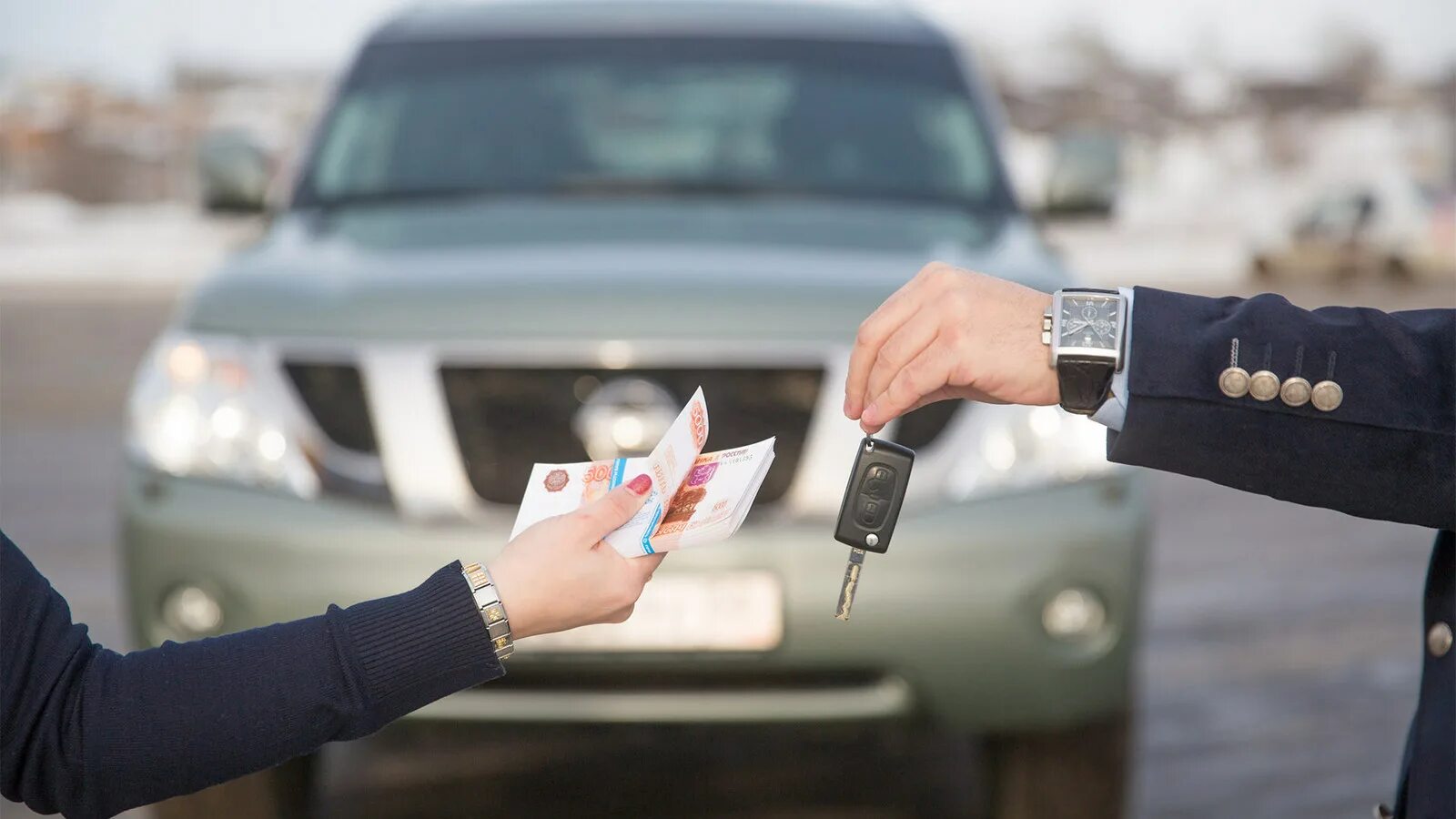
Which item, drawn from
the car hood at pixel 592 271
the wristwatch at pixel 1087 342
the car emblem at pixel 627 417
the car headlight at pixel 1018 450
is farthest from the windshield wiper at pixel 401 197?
the wristwatch at pixel 1087 342

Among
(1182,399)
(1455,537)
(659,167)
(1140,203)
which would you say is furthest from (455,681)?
(1140,203)

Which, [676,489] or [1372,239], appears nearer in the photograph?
[676,489]

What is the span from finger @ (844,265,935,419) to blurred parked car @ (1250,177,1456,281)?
22967 mm

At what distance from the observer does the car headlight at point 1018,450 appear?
134 inches

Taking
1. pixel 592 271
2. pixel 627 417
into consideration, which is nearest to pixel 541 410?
pixel 627 417

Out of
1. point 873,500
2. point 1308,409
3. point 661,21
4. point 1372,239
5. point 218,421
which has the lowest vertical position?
point 873,500

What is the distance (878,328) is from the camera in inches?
67.2

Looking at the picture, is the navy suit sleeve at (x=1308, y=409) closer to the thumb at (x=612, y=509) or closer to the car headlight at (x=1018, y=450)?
the thumb at (x=612, y=509)

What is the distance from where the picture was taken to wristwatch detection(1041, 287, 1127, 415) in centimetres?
167

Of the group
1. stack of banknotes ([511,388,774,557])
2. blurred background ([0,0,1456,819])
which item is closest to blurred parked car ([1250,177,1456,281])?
blurred background ([0,0,1456,819])

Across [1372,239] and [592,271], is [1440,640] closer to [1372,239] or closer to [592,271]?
[592,271]

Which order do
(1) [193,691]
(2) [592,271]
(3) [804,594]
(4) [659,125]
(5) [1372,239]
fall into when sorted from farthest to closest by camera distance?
(5) [1372,239], (4) [659,125], (2) [592,271], (3) [804,594], (1) [193,691]

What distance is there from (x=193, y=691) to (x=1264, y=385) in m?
0.97

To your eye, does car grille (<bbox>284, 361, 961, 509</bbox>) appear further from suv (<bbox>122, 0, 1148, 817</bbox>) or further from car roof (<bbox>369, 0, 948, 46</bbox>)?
car roof (<bbox>369, 0, 948, 46</bbox>)
